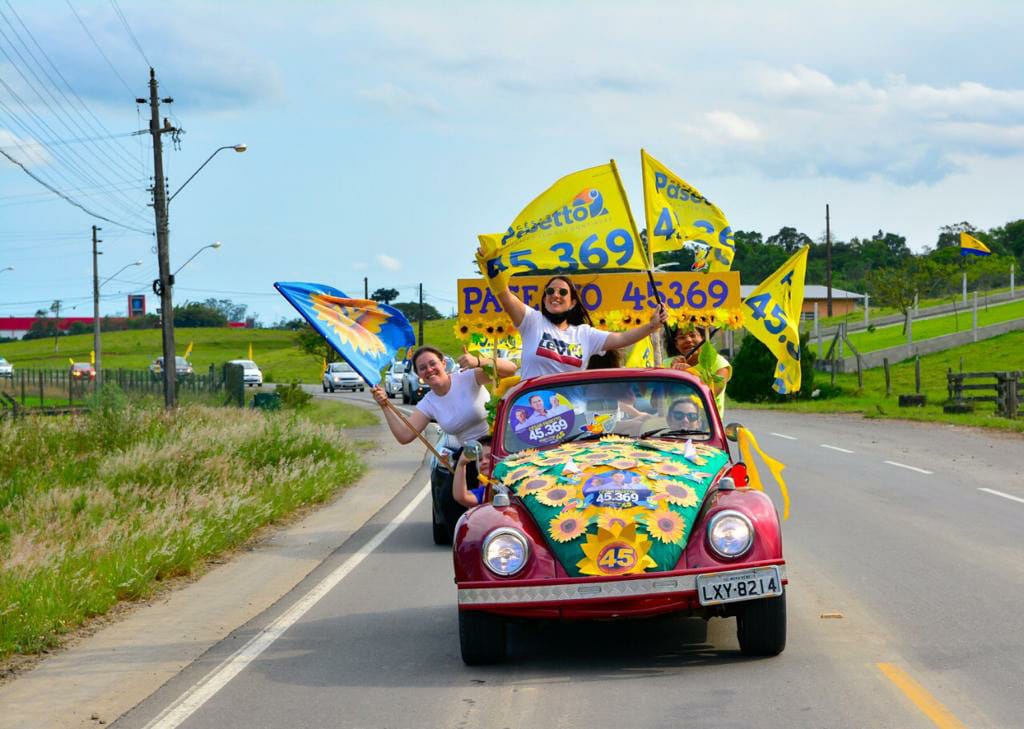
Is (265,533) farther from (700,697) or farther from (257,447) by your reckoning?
(700,697)

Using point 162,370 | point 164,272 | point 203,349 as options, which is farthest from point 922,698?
point 203,349

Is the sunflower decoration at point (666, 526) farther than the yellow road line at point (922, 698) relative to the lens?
Yes

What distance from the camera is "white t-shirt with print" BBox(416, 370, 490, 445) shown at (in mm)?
10336

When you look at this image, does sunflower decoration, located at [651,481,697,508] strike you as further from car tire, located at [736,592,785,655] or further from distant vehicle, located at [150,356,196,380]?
distant vehicle, located at [150,356,196,380]

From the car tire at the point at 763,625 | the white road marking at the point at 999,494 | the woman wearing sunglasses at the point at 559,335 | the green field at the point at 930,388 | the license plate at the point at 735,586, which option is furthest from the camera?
the green field at the point at 930,388

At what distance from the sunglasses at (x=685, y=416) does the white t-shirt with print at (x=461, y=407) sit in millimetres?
2257

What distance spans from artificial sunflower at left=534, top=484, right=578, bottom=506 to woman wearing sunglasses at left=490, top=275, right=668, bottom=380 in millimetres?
1834

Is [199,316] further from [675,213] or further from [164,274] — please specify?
[675,213]

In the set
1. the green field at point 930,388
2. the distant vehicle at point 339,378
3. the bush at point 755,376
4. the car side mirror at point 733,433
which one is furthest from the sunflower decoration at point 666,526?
the distant vehicle at point 339,378

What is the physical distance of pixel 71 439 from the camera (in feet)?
67.5

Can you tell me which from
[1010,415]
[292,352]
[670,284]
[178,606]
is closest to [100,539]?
[178,606]

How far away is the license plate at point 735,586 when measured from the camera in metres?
6.80

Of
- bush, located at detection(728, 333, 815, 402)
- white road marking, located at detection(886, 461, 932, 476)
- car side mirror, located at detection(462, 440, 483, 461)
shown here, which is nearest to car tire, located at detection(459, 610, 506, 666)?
car side mirror, located at detection(462, 440, 483, 461)

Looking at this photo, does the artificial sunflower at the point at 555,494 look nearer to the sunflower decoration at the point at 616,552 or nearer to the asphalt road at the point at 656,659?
the sunflower decoration at the point at 616,552
